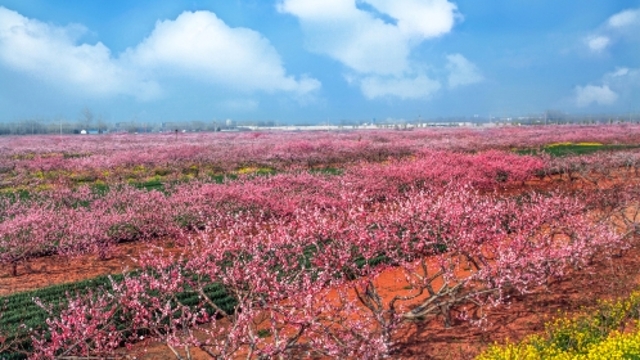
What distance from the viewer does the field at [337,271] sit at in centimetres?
501

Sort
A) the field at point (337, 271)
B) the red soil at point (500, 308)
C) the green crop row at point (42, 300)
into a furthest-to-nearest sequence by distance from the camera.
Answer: the green crop row at point (42, 300) → the red soil at point (500, 308) → the field at point (337, 271)

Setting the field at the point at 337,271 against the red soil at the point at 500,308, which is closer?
the field at the point at 337,271

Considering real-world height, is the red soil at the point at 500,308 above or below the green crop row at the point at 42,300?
above

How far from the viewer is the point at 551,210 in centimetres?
826

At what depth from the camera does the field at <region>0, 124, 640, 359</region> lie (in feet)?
16.4

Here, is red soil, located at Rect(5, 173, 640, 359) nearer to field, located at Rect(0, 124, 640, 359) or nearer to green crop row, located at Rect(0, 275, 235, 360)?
field, located at Rect(0, 124, 640, 359)

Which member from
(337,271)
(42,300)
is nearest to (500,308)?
(337,271)

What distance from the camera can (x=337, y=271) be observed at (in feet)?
20.7

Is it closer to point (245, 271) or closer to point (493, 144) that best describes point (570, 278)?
point (245, 271)

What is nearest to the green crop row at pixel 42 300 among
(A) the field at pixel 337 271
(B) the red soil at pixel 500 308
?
(A) the field at pixel 337 271

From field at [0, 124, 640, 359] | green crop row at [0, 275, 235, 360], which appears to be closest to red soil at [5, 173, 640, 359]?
field at [0, 124, 640, 359]

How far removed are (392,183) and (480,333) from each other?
9719 mm

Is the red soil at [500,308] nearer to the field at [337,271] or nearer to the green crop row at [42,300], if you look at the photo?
the field at [337,271]

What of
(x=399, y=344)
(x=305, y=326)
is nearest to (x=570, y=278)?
(x=399, y=344)
